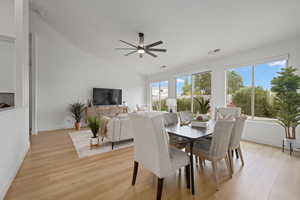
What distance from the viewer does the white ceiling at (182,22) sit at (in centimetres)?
254

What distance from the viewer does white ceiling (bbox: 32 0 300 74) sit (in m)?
2.54

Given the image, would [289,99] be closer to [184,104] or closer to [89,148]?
[184,104]

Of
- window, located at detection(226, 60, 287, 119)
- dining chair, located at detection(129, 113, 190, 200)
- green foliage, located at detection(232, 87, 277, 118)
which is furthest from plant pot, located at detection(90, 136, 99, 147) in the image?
green foliage, located at detection(232, 87, 277, 118)

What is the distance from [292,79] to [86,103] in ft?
22.2

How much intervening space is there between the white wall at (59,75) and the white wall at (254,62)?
463cm

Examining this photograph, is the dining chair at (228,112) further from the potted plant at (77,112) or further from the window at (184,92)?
the potted plant at (77,112)

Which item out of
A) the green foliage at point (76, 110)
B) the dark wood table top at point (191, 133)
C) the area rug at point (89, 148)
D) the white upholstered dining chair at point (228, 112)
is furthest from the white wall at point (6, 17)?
the white upholstered dining chair at point (228, 112)

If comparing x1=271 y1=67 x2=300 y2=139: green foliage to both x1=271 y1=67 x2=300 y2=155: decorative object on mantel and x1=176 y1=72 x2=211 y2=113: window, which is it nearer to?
x1=271 y1=67 x2=300 y2=155: decorative object on mantel

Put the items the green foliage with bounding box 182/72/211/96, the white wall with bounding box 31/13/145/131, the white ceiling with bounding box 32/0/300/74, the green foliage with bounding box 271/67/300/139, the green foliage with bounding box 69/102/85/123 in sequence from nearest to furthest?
the white ceiling with bounding box 32/0/300/74 → the green foliage with bounding box 271/67/300/139 → the white wall with bounding box 31/13/145/131 → the green foliage with bounding box 182/72/211/96 → the green foliage with bounding box 69/102/85/123

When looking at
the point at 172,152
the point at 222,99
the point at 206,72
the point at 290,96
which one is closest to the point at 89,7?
the point at 172,152

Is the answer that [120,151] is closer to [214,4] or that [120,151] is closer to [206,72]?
[214,4]

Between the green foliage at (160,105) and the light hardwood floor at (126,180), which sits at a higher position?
the green foliage at (160,105)

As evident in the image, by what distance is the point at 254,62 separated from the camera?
3814mm

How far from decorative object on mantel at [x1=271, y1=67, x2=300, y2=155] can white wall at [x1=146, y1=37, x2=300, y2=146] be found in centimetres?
46
